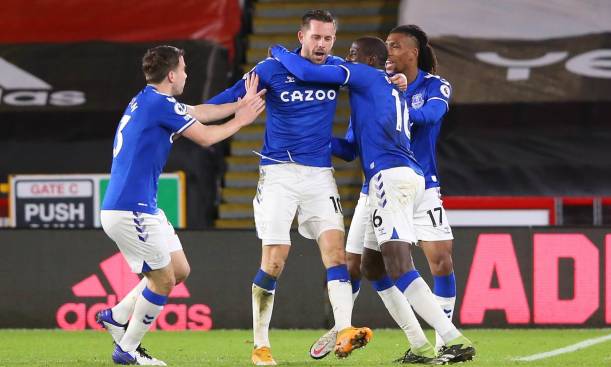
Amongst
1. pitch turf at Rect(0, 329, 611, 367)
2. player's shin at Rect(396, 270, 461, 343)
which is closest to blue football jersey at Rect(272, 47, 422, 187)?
player's shin at Rect(396, 270, 461, 343)

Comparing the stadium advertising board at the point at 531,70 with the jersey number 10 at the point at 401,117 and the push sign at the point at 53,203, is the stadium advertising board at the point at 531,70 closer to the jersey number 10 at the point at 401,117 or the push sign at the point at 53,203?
the push sign at the point at 53,203

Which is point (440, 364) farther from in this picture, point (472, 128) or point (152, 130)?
point (472, 128)

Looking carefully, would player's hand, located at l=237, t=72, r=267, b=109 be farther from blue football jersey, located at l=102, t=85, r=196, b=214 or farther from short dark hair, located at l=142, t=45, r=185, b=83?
short dark hair, located at l=142, t=45, r=185, b=83

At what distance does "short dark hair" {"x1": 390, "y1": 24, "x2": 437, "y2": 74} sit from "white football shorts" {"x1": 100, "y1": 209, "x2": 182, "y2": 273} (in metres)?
1.99

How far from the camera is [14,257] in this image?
1265 centimetres

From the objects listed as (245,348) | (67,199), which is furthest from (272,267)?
(67,199)

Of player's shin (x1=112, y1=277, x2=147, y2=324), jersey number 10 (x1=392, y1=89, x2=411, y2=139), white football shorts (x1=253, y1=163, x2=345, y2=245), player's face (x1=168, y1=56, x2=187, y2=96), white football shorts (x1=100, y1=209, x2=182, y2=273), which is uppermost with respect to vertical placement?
player's face (x1=168, y1=56, x2=187, y2=96)

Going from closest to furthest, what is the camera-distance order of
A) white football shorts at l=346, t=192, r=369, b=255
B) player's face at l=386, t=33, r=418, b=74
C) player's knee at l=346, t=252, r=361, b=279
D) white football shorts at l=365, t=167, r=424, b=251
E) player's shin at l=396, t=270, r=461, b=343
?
player's shin at l=396, t=270, r=461, b=343 → white football shorts at l=365, t=167, r=424, b=251 → white football shorts at l=346, t=192, r=369, b=255 → player's knee at l=346, t=252, r=361, b=279 → player's face at l=386, t=33, r=418, b=74

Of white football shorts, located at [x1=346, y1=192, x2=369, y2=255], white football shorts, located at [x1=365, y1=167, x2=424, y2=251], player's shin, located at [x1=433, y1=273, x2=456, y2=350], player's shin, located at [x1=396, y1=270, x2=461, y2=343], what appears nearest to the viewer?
player's shin, located at [x1=396, y1=270, x2=461, y2=343]

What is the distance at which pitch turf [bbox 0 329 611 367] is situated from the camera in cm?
924

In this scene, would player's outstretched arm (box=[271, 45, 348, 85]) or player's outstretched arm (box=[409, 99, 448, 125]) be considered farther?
player's outstretched arm (box=[409, 99, 448, 125])

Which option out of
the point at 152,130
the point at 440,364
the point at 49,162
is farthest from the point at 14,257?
the point at 440,364

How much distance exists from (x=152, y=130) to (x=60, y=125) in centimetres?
775

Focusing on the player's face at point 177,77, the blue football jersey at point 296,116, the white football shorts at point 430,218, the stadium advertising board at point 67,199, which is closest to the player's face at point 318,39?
the blue football jersey at point 296,116
